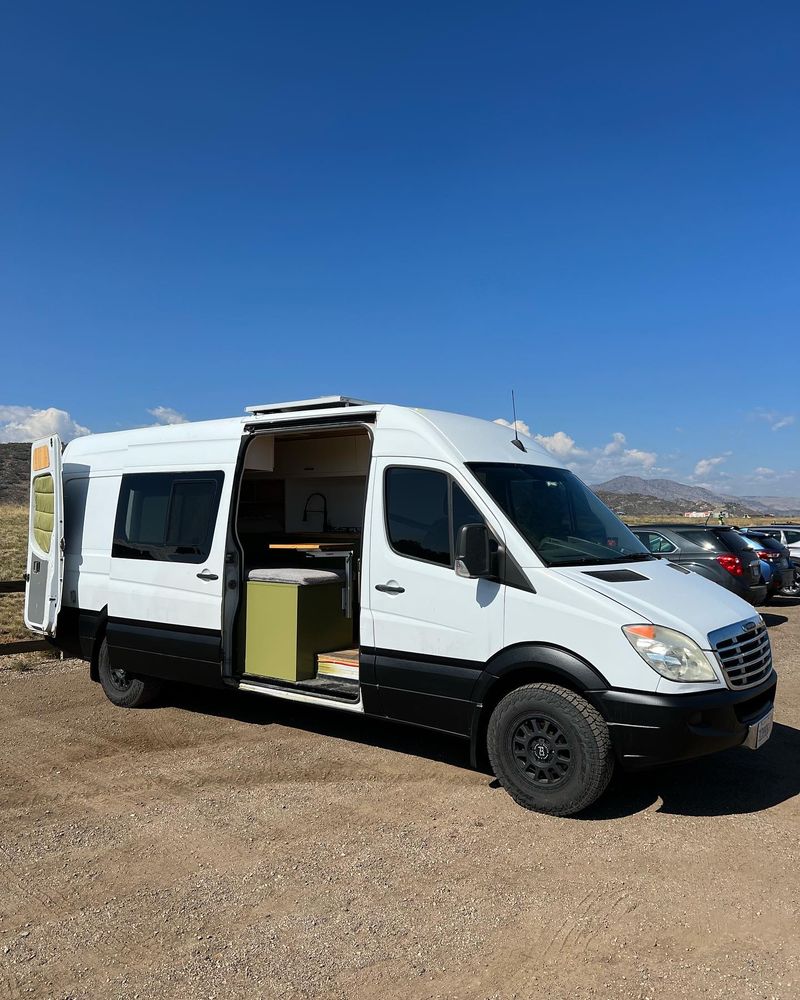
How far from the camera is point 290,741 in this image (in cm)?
636

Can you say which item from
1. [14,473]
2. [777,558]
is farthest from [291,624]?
[14,473]

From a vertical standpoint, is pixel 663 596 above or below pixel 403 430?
below

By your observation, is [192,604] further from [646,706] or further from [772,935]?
[772,935]

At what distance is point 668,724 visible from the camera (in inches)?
175

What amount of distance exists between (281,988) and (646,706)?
7.87 ft

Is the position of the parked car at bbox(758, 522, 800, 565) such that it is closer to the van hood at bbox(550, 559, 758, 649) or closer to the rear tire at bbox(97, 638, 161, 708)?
the van hood at bbox(550, 559, 758, 649)

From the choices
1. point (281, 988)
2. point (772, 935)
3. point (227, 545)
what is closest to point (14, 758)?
point (227, 545)

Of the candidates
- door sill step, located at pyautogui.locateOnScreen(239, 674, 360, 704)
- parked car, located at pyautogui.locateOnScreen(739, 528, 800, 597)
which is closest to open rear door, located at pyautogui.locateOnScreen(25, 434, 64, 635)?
door sill step, located at pyautogui.locateOnScreen(239, 674, 360, 704)

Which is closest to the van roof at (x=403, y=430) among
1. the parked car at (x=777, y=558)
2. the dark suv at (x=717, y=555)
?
the dark suv at (x=717, y=555)

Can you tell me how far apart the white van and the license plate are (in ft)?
0.04

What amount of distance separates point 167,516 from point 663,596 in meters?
4.22

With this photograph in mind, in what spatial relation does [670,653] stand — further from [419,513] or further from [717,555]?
[717,555]

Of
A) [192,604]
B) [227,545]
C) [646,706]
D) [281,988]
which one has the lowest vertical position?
[281,988]

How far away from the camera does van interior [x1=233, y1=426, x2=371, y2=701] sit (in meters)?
6.29
